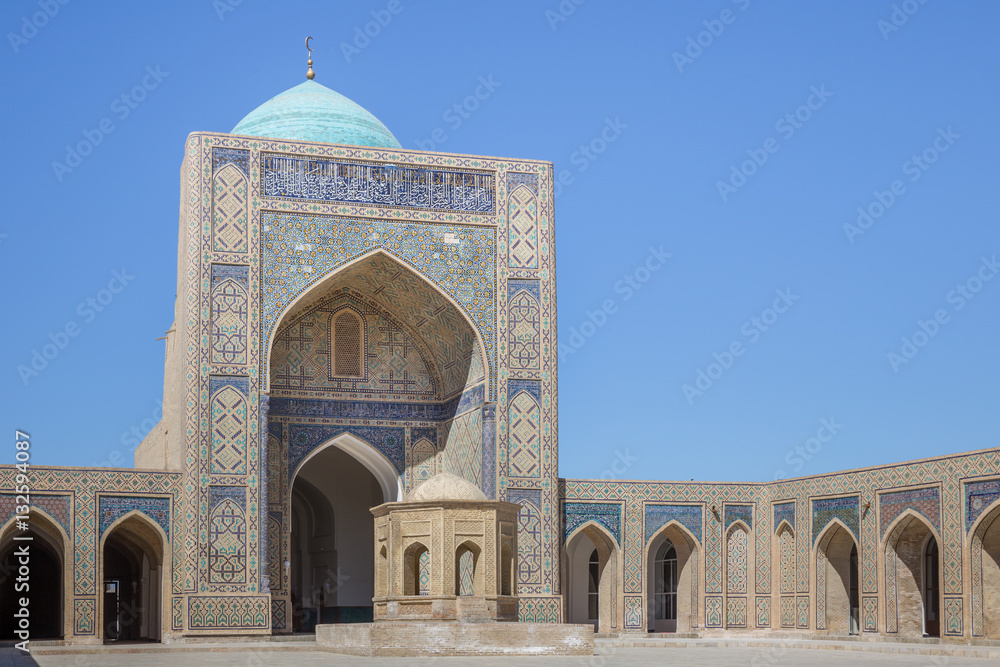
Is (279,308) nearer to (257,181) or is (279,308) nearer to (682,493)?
(257,181)

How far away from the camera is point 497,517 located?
13.9 meters

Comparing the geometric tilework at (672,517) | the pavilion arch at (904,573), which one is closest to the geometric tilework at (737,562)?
the geometric tilework at (672,517)

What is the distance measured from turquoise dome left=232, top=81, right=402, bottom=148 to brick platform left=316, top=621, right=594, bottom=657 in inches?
340

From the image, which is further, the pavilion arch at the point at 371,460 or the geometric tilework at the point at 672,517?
the geometric tilework at the point at 672,517

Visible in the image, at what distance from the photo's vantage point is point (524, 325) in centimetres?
1792

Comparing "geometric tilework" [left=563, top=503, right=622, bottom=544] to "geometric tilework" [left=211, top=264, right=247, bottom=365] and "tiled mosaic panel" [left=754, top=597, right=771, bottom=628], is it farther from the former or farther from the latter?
"geometric tilework" [left=211, top=264, right=247, bottom=365]

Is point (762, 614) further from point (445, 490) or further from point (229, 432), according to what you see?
point (229, 432)

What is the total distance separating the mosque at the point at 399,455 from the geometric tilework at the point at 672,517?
31mm

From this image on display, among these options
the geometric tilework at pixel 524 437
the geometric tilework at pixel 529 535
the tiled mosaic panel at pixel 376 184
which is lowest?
the geometric tilework at pixel 529 535

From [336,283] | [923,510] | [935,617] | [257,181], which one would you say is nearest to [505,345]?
[336,283]

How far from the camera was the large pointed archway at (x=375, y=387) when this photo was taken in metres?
17.9

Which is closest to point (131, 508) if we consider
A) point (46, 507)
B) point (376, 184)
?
point (46, 507)

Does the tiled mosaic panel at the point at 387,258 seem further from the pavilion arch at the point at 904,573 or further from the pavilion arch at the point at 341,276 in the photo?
the pavilion arch at the point at 904,573

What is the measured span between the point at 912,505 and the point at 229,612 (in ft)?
27.0
